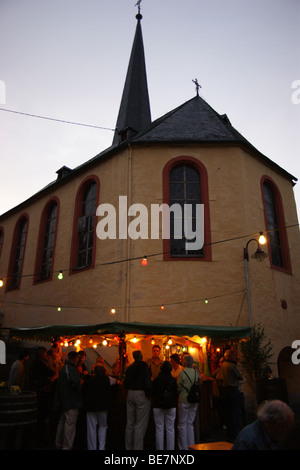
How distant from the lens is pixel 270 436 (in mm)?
2861

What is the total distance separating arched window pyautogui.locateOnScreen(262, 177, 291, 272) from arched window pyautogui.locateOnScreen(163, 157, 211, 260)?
254cm

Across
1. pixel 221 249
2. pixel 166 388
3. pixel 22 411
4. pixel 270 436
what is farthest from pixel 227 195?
pixel 270 436

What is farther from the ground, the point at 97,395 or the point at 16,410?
the point at 97,395

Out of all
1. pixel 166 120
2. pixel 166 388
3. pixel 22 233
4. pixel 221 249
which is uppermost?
pixel 166 120

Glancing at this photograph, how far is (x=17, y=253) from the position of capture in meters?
19.7

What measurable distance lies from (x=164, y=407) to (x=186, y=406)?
1.80 ft

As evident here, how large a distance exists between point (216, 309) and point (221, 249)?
2044 mm

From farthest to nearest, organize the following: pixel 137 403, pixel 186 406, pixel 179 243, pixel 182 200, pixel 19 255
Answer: pixel 19 255
pixel 182 200
pixel 179 243
pixel 186 406
pixel 137 403

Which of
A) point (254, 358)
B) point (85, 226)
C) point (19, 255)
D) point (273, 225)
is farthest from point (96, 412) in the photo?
point (19, 255)

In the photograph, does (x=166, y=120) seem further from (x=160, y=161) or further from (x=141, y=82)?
(x=141, y=82)

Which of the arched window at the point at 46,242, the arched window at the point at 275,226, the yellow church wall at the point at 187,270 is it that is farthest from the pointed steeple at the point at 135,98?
the arched window at the point at 275,226

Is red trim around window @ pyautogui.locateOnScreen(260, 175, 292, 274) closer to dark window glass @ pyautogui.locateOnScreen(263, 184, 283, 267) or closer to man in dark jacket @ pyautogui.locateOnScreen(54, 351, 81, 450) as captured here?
dark window glass @ pyautogui.locateOnScreen(263, 184, 283, 267)

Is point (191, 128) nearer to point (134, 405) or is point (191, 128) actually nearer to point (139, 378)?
point (139, 378)

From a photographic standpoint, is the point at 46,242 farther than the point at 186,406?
Yes
